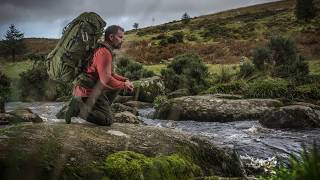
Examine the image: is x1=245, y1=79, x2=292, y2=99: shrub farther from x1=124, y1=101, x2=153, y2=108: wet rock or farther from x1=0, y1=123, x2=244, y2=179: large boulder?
x1=0, y1=123, x2=244, y2=179: large boulder

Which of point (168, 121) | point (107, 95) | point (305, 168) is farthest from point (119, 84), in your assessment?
point (168, 121)

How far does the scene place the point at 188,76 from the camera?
33.5 meters

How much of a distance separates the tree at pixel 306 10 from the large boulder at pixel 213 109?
49.8 meters

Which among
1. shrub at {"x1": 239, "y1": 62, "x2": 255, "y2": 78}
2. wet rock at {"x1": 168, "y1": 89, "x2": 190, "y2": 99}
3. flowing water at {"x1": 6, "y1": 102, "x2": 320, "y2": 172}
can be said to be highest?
shrub at {"x1": 239, "y1": 62, "x2": 255, "y2": 78}

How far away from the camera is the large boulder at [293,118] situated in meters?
17.9

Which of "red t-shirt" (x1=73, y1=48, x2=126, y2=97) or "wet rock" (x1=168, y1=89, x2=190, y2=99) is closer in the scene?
"red t-shirt" (x1=73, y1=48, x2=126, y2=97)

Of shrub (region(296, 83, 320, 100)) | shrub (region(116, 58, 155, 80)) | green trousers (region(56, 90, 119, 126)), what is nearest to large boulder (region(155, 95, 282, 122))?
shrub (region(296, 83, 320, 100))

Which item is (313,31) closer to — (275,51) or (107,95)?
(275,51)

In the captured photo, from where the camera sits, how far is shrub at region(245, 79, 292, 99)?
26716 mm

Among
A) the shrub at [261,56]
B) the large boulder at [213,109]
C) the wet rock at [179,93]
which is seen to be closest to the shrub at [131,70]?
the wet rock at [179,93]

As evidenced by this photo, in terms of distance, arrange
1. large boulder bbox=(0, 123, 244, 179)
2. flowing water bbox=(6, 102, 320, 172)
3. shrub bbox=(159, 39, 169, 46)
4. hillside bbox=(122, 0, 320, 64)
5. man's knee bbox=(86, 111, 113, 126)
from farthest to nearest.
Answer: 1. shrub bbox=(159, 39, 169, 46)
2. hillside bbox=(122, 0, 320, 64)
3. flowing water bbox=(6, 102, 320, 172)
4. man's knee bbox=(86, 111, 113, 126)
5. large boulder bbox=(0, 123, 244, 179)

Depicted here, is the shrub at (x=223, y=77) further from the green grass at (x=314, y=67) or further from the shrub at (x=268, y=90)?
the shrub at (x=268, y=90)

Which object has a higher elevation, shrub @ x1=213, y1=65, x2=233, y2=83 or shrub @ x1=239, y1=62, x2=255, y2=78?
shrub @ x1=239, y1=62, x2=255, y2=78

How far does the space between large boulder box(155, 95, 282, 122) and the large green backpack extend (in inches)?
526
